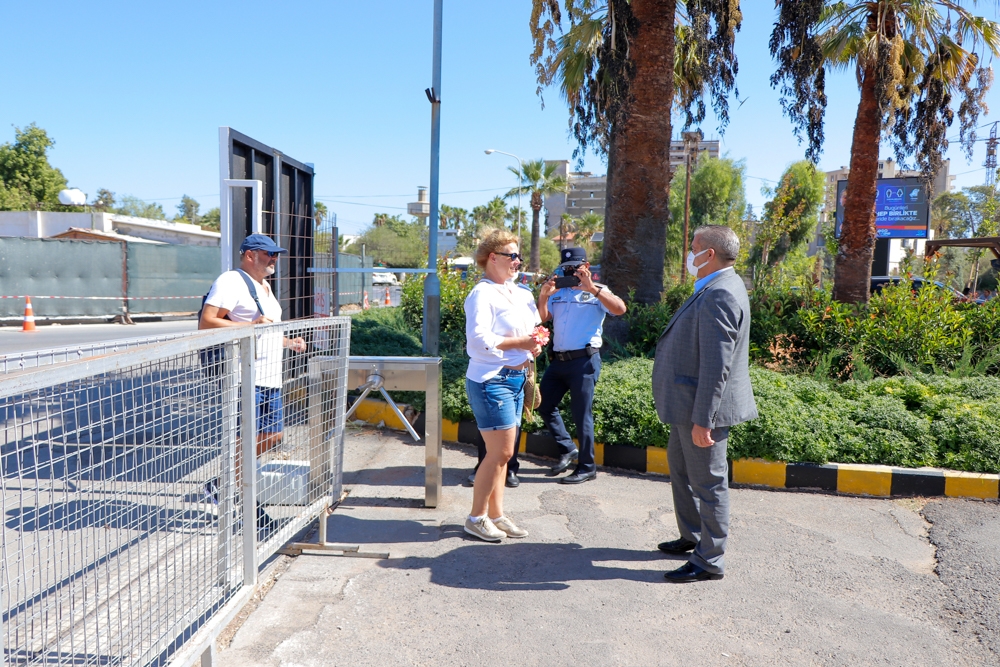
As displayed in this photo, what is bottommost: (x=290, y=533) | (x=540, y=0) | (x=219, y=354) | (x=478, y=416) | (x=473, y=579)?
(x=473, y=579)

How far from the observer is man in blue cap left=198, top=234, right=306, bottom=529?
3.52m

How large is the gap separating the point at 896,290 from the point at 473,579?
287 inches

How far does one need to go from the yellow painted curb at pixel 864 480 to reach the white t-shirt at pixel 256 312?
423 centimetres

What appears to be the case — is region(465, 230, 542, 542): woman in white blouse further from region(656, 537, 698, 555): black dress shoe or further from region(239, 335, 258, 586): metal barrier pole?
region(239, 335, 258, 586): metal barrier pole

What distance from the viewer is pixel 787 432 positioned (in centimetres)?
576

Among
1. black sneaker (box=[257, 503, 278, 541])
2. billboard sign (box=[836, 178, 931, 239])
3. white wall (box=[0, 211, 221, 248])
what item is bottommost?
black sneaker (box=[257, 503, 278, 541])

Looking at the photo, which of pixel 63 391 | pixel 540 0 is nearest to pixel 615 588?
pixel 63 391

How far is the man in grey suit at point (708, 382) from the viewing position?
12.5ft

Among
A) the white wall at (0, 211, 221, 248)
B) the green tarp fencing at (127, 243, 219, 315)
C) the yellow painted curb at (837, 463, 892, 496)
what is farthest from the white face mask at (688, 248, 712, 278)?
the white wall at (0, 211, 221, 248)

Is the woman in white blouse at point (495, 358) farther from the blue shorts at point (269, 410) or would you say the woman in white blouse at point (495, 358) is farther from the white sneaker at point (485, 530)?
the blue shorts at point (269, 410)

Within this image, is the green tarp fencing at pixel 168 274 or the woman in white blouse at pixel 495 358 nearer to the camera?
the woman in white blouse at pixel 495 358

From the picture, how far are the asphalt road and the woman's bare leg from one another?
10.4 m

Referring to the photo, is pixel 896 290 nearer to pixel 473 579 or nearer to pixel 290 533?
pixel 473 579

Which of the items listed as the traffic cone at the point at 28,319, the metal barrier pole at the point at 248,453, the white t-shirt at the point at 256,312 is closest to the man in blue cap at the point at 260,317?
the white t-shirt at the point at 256,312
